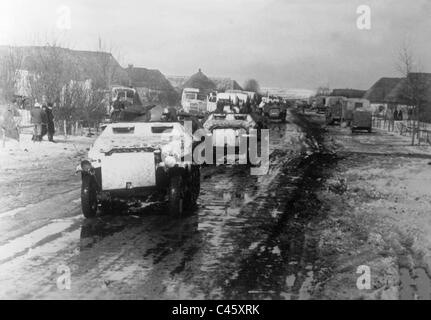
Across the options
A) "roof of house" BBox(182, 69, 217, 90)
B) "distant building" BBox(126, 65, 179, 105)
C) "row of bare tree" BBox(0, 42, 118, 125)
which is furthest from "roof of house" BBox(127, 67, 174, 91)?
"row of bare tree" BBox(0, 42, 118, 125)

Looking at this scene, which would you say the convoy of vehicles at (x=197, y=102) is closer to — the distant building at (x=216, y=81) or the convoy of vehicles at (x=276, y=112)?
the convoy of vehicles at (x=276, y=112)

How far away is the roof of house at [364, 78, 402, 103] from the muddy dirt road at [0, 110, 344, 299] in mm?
90860

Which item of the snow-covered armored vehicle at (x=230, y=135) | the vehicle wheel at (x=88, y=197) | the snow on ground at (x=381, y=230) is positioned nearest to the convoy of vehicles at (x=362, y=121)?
the snow-covered armored vehicle at (x=230, y=135)

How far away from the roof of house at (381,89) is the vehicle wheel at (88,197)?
93.1 meters

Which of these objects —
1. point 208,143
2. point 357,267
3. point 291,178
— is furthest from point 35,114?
point 357,267

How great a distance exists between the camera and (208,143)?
1981 centimetres

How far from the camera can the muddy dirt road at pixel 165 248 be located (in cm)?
603

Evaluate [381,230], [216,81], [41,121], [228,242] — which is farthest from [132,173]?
[216,81]

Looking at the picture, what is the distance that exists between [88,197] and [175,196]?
4.78 ft

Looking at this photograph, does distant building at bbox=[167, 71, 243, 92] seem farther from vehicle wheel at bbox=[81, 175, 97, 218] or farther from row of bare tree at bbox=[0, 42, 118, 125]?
vehicle wheel at bbox=[81, 175, 97, 218]

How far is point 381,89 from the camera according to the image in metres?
102

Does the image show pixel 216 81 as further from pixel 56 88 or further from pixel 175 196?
pixel 175 196
